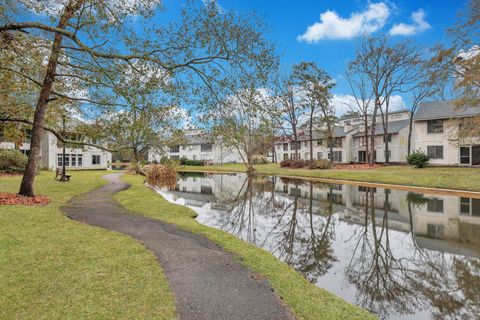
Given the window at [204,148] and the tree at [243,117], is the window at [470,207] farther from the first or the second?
the window at [204,148]

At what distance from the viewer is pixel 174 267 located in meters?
5.62

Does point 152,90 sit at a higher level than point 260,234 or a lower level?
higher

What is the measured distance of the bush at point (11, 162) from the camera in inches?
1044

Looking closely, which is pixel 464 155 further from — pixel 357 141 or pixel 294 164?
pixel 294 164

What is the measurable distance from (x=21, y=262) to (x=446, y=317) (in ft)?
24.9

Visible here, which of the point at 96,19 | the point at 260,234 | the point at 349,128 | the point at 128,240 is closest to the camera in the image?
the point at 128,240

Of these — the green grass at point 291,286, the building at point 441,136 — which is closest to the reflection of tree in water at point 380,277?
the green grass at point 291,286

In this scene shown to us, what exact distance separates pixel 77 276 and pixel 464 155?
38.9m

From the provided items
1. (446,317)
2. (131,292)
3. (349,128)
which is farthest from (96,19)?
(349,128)

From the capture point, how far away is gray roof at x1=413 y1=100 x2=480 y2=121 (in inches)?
1298

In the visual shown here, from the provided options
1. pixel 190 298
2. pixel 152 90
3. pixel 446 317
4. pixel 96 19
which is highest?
pixel 96 19

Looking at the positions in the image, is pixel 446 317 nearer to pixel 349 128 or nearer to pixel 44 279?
pixel 44 279

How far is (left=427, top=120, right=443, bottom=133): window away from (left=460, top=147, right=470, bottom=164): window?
10.5ft

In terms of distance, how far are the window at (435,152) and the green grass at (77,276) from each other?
3728 cm
